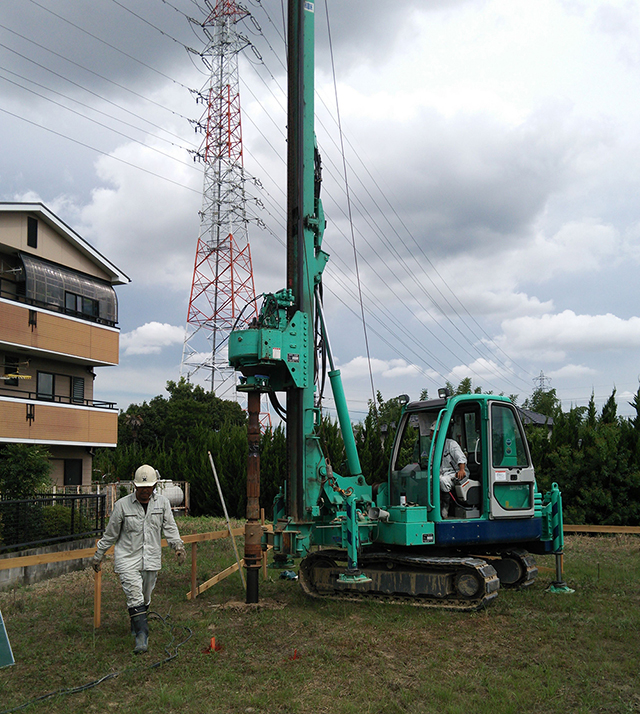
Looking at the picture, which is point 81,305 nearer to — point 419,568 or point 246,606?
point 246,606

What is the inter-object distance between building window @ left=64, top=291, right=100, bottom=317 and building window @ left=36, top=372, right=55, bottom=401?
2422 millimetres

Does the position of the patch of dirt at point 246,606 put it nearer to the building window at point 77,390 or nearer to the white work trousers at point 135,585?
the white work trousers at point 135,585

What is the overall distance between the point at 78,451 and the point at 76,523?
1190 centimetres

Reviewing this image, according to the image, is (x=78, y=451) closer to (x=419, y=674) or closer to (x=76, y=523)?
(x=76, y=523)

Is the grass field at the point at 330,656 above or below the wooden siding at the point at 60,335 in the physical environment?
below

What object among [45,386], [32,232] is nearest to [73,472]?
[45,386]

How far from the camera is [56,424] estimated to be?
23109 millimetres

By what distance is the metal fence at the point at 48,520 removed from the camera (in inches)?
473

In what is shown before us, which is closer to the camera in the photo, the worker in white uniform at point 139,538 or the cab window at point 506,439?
the worker in white uniform at point 139,538

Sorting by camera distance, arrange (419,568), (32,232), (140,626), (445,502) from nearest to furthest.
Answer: (140,626), (419,568), (445,502), (32,232)

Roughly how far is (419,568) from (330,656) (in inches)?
101

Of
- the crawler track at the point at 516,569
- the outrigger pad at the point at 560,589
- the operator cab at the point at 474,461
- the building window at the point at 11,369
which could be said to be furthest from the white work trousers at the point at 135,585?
the building window at the point at 11,369

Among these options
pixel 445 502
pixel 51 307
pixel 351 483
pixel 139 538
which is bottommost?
pixel 139 538

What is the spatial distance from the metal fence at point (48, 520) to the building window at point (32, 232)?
11307 mm
